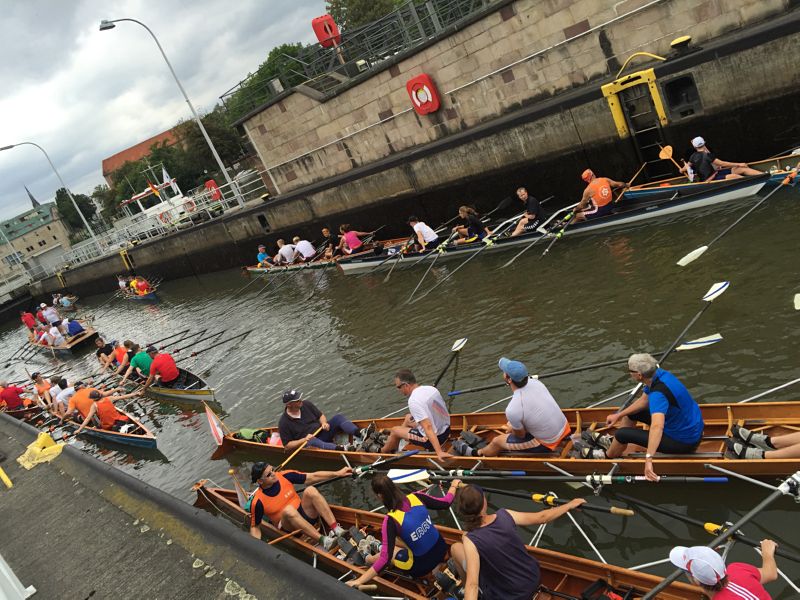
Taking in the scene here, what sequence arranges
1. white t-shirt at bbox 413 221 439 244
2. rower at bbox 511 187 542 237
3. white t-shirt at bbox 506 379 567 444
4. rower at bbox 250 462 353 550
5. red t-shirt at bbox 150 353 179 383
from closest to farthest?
white t-shirt at bbox 506 379 567 444, rower at bbox 250 462 353 550, red t-shirt at bbox 150 353 179 383, rower at bbox 511 187 542 237, white t-shirt at bbox 413 221 439 244

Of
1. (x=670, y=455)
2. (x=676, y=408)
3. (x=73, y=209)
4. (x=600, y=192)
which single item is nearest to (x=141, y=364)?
(x=600, y=192)

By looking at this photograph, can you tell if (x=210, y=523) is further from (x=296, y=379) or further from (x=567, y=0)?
(x=567, y=0)

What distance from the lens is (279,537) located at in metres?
8.07

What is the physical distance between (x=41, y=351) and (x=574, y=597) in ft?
112

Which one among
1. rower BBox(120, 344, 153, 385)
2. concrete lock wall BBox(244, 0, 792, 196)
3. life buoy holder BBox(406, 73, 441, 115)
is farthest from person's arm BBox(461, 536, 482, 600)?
life buoy holder BBox(406, 73, 441, 115)

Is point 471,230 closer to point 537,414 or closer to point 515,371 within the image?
point 537,414

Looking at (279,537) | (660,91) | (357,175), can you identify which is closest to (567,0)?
(660,91)

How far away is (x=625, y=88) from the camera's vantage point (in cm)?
1628

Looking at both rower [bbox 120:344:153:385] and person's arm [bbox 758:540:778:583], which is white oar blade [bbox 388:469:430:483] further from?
rower [bbox 120:344:153:385]

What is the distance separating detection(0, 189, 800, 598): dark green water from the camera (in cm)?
679

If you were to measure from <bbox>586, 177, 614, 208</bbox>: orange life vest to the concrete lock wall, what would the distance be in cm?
240

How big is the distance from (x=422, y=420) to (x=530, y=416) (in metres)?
1.67

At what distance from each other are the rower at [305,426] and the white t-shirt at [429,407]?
2.19 meters

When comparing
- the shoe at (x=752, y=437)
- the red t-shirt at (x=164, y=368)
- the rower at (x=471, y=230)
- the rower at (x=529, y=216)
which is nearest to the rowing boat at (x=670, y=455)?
the shoe at (x=752, y=437)
